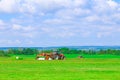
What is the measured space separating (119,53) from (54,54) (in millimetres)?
33070

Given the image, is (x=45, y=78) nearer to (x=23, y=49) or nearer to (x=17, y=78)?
(x=17, y=78)

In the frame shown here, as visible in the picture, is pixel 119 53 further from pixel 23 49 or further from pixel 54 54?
pixel 54 54

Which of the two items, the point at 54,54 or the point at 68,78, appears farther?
the point at 54,54

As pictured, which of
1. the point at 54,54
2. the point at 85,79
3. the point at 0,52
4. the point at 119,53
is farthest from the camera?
the point at 119,53

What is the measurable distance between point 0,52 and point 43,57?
906 inches

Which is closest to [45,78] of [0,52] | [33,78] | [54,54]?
[33,78]

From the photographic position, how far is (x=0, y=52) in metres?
82.7

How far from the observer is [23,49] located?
301ft

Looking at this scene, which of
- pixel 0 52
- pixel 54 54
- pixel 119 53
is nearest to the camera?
pixel 54 54

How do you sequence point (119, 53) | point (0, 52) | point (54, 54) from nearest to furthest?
point (54, 54), point (0, 52), point (119, 53)

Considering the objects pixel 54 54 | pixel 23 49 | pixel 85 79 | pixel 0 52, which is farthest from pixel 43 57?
pixel 85 79

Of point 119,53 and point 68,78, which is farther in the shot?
point 119,53

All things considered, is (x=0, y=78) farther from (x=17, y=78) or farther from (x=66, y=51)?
(x=66, y=51)

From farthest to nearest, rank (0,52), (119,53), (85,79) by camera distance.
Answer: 1. (119,53)
2. (0,52)
3. (85,79)
